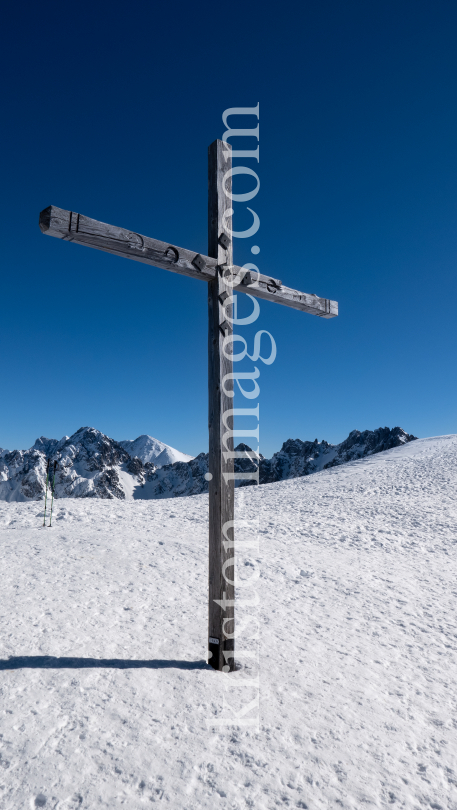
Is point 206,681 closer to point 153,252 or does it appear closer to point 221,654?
point 221,654

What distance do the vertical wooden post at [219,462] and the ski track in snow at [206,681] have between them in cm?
45

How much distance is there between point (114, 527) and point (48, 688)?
24.5 feet

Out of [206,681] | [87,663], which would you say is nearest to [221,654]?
[206,681]

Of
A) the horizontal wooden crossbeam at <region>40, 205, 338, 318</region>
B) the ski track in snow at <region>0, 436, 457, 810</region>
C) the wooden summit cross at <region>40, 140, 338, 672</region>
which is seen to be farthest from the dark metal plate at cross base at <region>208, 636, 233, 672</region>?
the horizontal wooden crossbeam at <region>40, 205, 338, 318</region>

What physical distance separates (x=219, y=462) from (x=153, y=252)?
2.40 m

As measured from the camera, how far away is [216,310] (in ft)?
16.0

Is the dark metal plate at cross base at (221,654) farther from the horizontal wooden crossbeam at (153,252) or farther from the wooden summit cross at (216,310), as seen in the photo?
the horizontal wooden crossbeam at (153,252)

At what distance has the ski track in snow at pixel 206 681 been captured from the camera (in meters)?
3.11

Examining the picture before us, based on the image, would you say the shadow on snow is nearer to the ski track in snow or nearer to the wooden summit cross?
the ski track in snow

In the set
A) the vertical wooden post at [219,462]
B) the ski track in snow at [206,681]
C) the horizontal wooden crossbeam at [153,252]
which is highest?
the horizontal wooden crossbeam at [153,252]

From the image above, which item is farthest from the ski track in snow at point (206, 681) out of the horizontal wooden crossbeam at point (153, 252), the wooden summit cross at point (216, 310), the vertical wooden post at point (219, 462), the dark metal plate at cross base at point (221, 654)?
the horizontal wooden crossbeam at point (153, 252)

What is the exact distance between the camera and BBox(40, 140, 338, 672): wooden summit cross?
14.5ft

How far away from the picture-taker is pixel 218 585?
4.60 metres

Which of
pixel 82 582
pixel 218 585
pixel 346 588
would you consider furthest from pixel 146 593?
pixel 346 588
